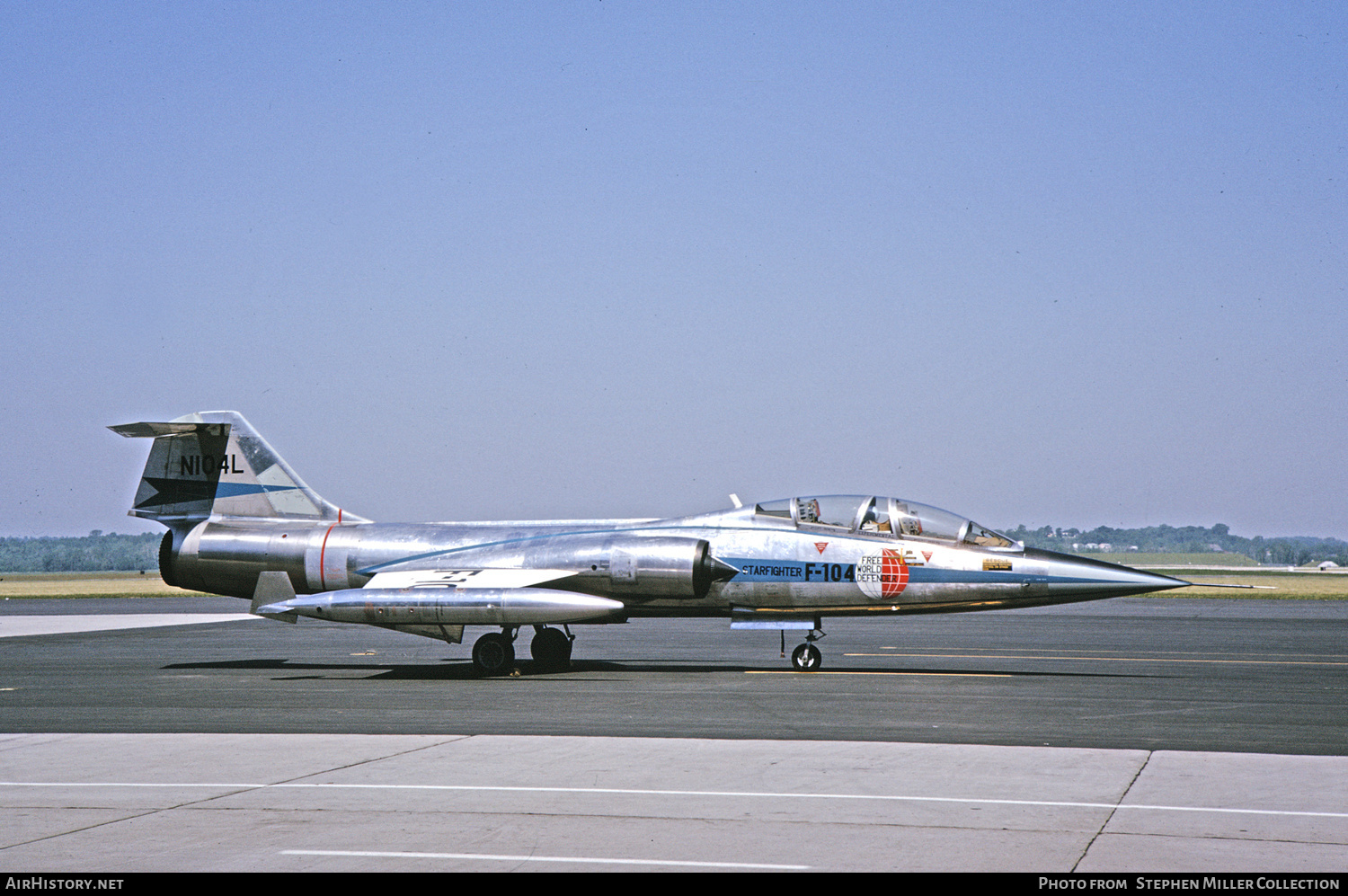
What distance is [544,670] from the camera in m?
20.7

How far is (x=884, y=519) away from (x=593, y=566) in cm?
455

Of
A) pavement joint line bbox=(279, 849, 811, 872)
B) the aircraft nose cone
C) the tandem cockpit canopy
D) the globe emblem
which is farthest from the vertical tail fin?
pavement joint line bbox=(279, 849, 811, 872)

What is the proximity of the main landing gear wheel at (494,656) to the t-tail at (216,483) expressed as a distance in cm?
443

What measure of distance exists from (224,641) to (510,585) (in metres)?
11.6

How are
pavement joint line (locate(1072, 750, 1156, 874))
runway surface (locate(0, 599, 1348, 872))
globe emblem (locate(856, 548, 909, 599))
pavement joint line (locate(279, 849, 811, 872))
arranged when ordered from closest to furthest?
pavement joint line (locate(279, 849, 811, 872)) → pavement joint line (locate(1072, 750, 1156, 874)) → runway surface (locate(0, 599, 1348, 872)) → globe emblem (locate(856, 548, 909, 599))

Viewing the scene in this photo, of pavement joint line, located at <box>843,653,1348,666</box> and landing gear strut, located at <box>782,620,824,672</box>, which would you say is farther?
pavement joint line, located at <box>843,653,1348,666</box>

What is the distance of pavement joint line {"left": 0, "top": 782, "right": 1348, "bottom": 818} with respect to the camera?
29.3ft

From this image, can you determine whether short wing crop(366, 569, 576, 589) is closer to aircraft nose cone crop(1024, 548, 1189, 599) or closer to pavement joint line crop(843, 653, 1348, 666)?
pavement joint line crop(843, 653, 1348, 666)

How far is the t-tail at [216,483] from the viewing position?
22703 millimetres

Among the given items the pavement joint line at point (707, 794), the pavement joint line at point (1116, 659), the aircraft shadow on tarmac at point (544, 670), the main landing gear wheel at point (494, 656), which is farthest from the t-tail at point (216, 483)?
the pavement joint line at point (707, 794)

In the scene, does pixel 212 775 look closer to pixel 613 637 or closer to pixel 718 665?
pixel 718 665

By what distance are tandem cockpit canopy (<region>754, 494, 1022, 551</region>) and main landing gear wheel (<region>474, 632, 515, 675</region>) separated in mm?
4508

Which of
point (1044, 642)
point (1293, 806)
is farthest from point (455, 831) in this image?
point (1044, 642)

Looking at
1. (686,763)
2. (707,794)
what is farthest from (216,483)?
(707,794)
